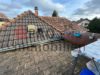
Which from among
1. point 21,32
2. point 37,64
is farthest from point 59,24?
point 37,64

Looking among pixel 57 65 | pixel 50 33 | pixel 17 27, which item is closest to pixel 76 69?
pixel 57 65

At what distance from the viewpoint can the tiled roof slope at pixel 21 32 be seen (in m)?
7.65

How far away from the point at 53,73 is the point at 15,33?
5.31 m

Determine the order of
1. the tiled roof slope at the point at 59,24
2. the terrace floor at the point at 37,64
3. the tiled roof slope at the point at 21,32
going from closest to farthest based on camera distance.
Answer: the terrace floor at the point at 37,64 → the tiled roof slope at the point at 21,32 → the tiled roof slope at the point at 59,24

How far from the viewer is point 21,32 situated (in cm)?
891

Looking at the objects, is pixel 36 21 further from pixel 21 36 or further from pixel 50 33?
pixel 21 36

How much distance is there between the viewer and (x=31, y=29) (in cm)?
930

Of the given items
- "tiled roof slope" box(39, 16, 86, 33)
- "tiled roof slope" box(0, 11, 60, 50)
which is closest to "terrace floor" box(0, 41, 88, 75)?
"tiled roof slope" box(0, 11, 60, 50)

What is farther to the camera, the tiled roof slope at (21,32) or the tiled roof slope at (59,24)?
the tiled roof slope at (59,24)

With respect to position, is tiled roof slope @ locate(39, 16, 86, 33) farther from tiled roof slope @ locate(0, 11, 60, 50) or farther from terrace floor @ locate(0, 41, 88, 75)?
terrace floor @ locate(0, 41, 88, 75)

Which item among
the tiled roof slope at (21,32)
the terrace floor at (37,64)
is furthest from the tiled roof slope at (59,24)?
the terrace floor at (37,64)

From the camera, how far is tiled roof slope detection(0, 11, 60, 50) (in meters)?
7.65

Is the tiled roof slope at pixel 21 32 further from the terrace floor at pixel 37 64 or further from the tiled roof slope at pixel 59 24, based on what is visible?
the terrace floor at pixel 37 64

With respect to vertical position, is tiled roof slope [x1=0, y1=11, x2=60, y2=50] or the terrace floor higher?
tiled roof slope [x1=0, y1=11, x2=60, y2=50]
